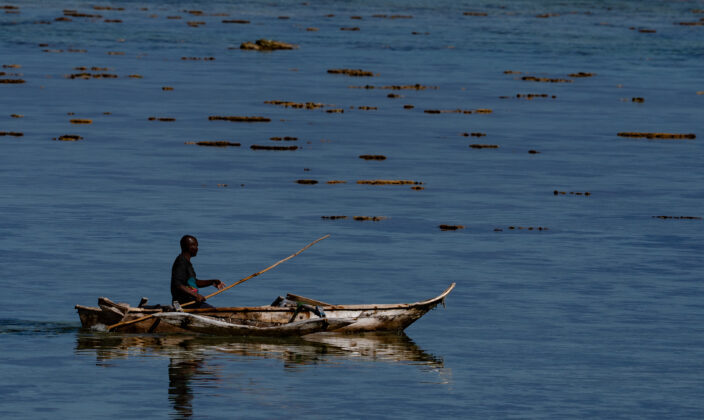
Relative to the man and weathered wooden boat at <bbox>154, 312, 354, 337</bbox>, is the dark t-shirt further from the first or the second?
weathered wooden boat at <bbox>154, 312, 354, 337</bbox>

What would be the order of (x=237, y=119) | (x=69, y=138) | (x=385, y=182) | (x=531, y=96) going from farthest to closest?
(x=531, y=96) → (x=237, y=119) → (x=69, y=138) → (x=385, y=182)

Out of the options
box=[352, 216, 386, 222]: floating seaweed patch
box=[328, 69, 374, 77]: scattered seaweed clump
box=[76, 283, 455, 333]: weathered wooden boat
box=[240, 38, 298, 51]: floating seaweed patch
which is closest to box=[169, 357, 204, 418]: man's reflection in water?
box=[76, 283, 455, 333]: weathered wooden boat

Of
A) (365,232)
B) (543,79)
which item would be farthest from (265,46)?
(365,232)

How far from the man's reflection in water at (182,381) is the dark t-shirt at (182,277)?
1.83 m

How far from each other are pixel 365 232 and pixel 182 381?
1429 cm

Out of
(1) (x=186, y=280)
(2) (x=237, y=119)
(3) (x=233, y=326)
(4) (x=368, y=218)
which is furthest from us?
(2) (x=237, y=119)

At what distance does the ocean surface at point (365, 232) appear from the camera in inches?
931

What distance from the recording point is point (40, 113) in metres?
61.1

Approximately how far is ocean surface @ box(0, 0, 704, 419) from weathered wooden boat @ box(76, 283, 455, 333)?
10.1 inches

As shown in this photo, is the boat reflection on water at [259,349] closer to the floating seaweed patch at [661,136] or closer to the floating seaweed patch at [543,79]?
the floating seaweed patch at [661,136]

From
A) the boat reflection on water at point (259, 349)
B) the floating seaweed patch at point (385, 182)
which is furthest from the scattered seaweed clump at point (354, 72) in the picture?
the boat reflection on water at point (259, 349)

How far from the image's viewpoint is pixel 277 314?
27.4 meters

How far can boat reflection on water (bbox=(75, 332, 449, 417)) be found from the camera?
25.3m

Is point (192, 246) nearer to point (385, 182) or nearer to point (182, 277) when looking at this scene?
point (182, 277)
